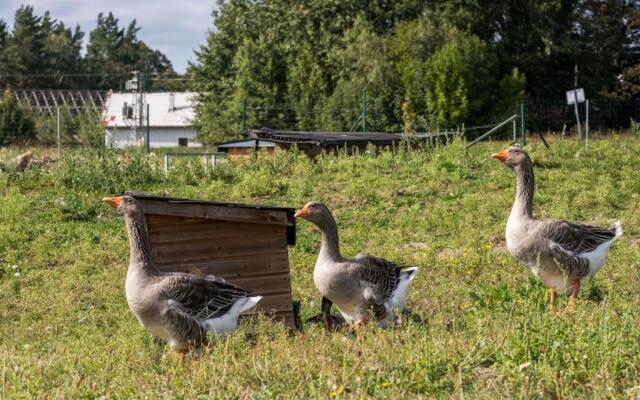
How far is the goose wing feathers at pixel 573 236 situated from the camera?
362 inches

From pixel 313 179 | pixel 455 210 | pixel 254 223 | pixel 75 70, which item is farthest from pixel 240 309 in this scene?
pixel 75 70

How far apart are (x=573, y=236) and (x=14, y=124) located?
127 ft

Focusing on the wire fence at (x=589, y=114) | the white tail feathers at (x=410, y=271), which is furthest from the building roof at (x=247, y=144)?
the wire fence at (x=589, y=114)

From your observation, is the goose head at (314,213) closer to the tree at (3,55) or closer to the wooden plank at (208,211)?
the wooden plank at (208,211)

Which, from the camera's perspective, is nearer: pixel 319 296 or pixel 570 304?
pixel 570 304

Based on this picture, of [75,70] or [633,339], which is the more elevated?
[75,70]

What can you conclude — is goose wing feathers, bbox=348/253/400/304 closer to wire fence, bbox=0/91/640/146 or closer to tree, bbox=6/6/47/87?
wire fence, bbox=0/91/640/146

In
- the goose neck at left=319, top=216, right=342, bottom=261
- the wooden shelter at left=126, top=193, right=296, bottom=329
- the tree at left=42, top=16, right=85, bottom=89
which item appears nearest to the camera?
the goose neck at left=319, top=216, right=342, bottom=261

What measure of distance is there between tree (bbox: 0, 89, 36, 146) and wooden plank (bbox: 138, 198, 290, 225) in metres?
26.0

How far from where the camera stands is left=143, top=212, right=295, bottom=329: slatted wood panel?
9828mm

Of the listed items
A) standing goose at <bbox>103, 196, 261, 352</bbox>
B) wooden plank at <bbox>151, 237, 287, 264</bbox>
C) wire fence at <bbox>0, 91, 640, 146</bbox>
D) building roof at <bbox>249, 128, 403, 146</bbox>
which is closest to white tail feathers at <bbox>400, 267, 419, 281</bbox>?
wooden plank at <bbox>151, 237, 287, 264</bbox>

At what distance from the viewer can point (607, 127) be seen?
131 ft

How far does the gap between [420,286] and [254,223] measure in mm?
2590

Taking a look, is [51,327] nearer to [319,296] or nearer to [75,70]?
[319,296]
